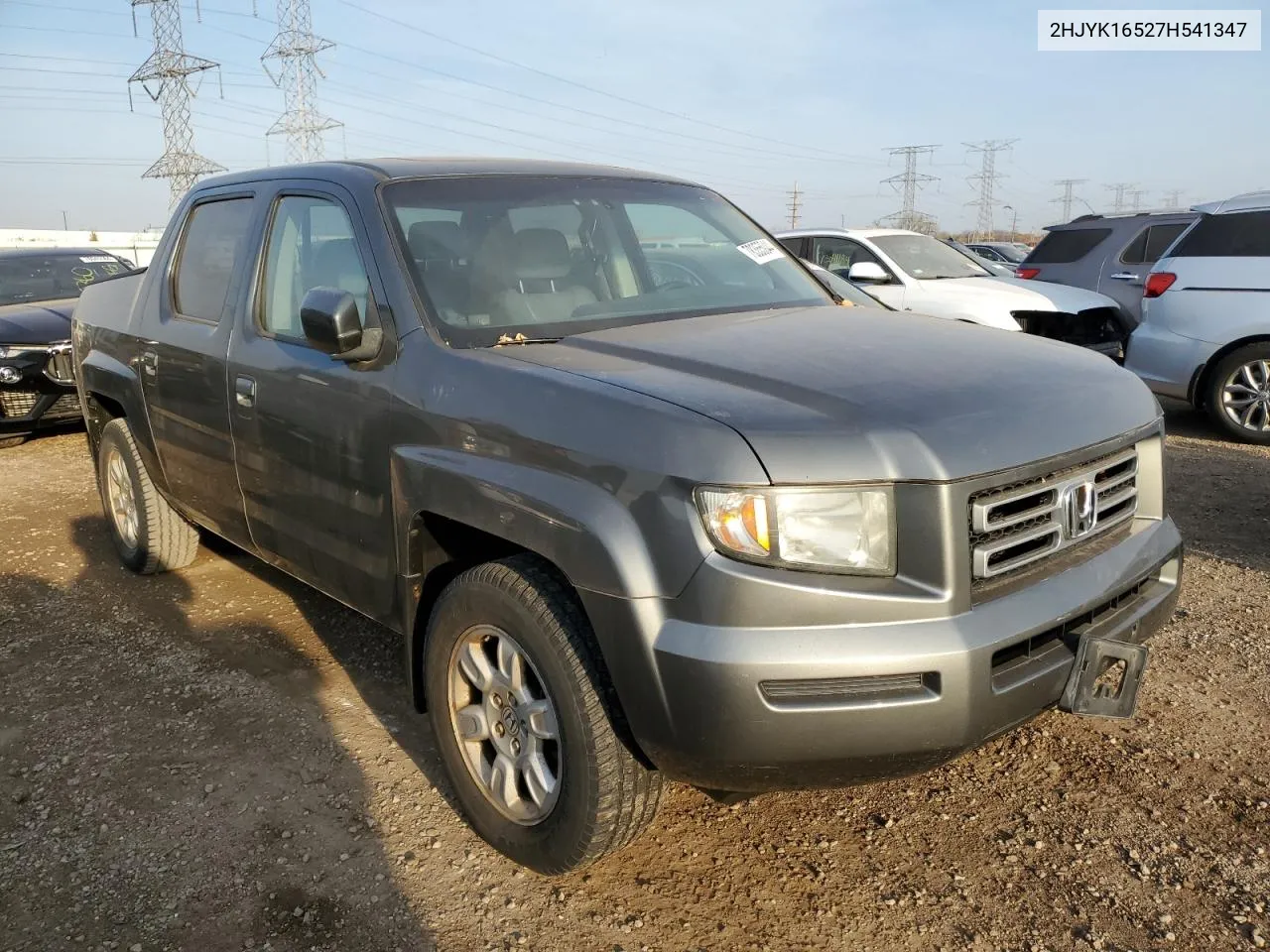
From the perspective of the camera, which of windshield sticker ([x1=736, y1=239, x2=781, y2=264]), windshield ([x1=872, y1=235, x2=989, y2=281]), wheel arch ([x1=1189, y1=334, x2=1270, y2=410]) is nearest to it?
windshield sticker ([x1=736, y1=239, x2=781, y2=264])

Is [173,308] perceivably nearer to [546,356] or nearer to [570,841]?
[546,356]

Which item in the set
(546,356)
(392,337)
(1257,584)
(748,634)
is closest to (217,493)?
(392,337)

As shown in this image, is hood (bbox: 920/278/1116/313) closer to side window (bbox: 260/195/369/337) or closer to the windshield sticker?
the windshield sticker

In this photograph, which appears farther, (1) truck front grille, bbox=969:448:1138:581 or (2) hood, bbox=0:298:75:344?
(2) hood, bbox=0:298:75:344

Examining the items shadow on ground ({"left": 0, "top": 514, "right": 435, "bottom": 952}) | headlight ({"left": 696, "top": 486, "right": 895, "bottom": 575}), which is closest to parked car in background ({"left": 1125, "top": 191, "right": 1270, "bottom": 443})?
shadow on ground ({"left": 0, "top": 514, "right": 435, "bottom": 952})

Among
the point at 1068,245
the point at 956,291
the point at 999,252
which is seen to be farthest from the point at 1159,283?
the point at 999,252

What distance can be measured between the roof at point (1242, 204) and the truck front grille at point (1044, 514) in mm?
6115

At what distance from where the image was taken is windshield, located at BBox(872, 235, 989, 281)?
9562mm

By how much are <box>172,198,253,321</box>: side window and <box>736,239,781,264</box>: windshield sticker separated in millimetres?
1868

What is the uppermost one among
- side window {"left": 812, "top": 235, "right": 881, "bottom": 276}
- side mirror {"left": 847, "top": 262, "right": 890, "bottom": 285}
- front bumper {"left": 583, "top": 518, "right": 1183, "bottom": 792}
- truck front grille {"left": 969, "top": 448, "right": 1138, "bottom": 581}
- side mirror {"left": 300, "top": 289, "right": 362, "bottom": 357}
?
side window {"left": 812, "top": 235, "right": 881, "bottom": 276}

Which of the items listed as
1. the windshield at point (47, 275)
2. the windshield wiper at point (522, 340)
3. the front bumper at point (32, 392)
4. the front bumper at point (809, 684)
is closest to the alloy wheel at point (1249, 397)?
the front bumper at point (809, 684)

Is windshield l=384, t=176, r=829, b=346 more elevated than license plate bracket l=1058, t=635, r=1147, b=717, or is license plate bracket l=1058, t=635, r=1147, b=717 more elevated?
windshield l=384, t=176, r=829, b=346

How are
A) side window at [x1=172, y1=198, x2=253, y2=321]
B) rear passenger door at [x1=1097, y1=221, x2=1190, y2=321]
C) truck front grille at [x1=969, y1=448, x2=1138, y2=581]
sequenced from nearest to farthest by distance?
truck front grille at [x1=969, y1=448, x2=1138, y2=581] → side window at [x1=172, y1=198, x2=253, y2=321] → rear passenger door at [x1=1097, y1=221, x2=1190, y2=321]

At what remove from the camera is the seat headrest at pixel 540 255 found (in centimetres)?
312
